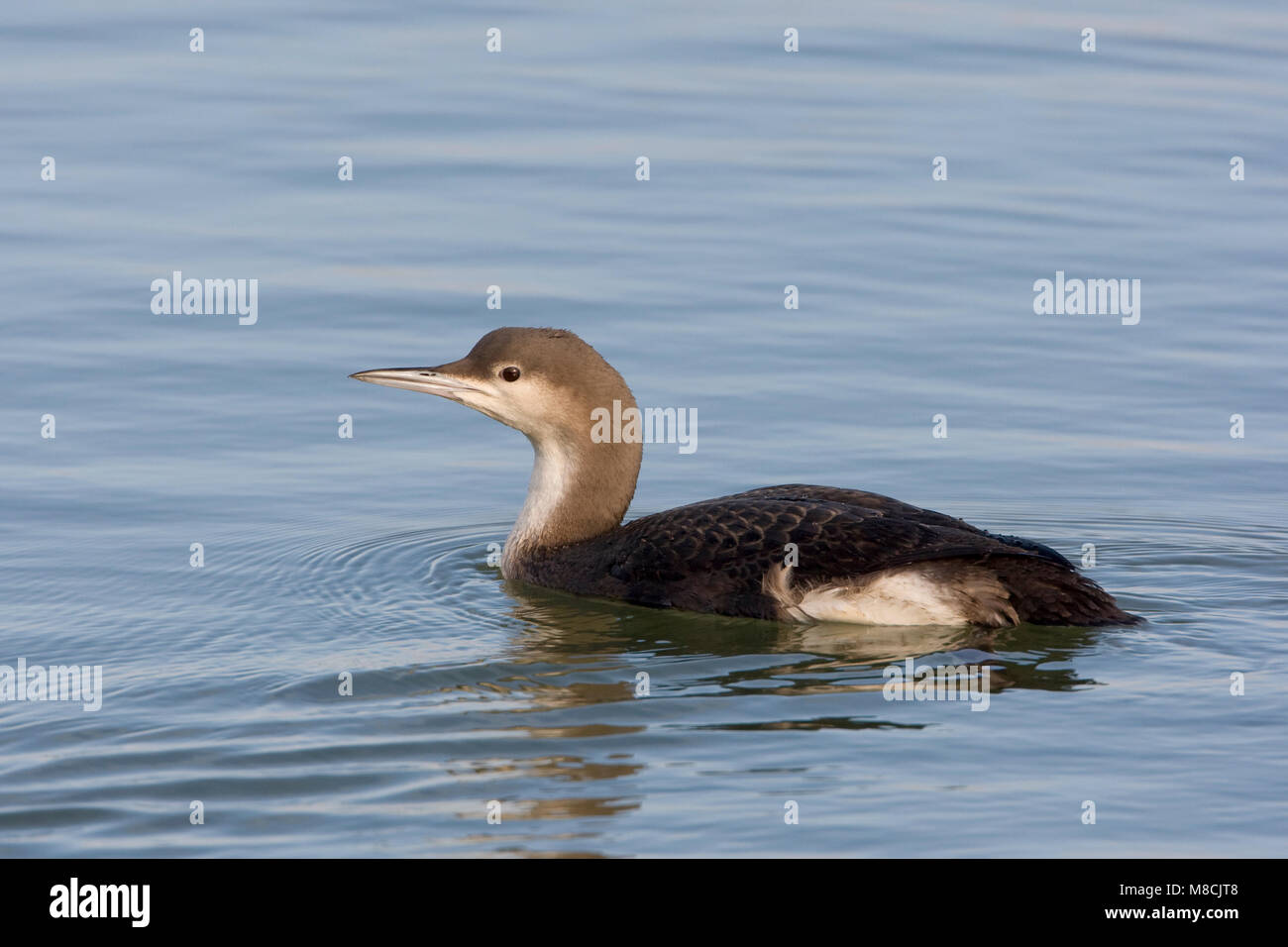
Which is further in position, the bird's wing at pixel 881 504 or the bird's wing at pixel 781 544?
the bird's wing at pixel 881 504

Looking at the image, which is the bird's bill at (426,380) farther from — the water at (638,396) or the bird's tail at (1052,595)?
the bird's tail at (1052,595)

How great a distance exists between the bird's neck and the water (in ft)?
1.04

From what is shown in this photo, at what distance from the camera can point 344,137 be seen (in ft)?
45.5

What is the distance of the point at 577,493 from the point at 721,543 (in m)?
1.03

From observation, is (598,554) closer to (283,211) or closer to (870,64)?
(283,211)

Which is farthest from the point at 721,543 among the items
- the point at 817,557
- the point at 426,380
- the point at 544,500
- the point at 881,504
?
the point at 426,380

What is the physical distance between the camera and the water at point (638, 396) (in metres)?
5.81

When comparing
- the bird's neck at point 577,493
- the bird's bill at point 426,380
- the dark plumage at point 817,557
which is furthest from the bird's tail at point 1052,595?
the bird's bill at point 426,380

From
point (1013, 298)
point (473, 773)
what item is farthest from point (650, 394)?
point (473, 773)

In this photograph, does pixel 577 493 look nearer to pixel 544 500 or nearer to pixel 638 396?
pixel 544 500

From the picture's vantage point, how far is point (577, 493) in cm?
833

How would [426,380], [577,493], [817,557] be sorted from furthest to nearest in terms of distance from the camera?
[577,493], [426,380], [817,557]

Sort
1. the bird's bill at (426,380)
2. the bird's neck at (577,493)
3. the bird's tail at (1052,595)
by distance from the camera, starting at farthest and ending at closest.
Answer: the bird's neck at (577,493) → the bird's bill at (426,380) → the bird's tail at (1052,595)

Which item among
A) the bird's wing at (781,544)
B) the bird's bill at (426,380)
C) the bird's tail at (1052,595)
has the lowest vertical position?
the bird's tail at (1052,595)
